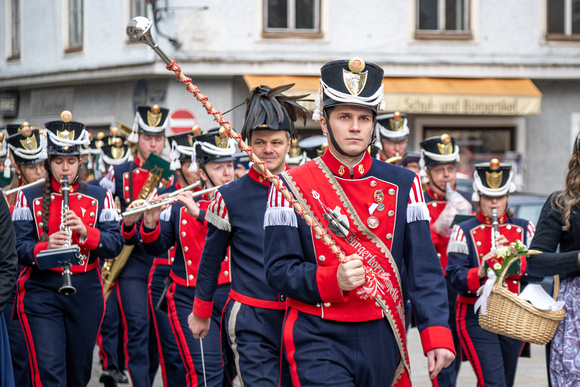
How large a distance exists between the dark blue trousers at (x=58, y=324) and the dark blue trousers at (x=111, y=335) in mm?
2399

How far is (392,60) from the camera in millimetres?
21203

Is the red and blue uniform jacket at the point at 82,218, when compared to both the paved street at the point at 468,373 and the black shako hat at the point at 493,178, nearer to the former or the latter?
the black shako hat at the point at 493,178

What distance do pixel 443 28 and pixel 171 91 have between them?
6.01 metres

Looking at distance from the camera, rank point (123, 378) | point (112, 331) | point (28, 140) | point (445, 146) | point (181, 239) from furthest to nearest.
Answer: point (123, 378) < point (112, 331) < point (445, 146) < point (28, 140) < point (181, 239)

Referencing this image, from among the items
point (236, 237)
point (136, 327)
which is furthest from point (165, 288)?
point (236, 237)

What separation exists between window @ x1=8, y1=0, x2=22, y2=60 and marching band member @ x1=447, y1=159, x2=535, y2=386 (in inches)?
802

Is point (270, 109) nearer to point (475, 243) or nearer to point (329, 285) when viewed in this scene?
point (329, 285)

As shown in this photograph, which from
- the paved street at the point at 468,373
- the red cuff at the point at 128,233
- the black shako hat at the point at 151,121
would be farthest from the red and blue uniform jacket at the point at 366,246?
the black shako hat at the point at 151,121

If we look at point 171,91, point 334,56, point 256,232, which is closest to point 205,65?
point 171,91

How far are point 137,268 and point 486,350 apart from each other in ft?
11.3

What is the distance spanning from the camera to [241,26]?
2083 cm

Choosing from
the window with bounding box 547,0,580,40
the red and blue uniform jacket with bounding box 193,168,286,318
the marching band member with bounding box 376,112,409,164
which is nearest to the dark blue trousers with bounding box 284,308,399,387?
the red and blue uniform jacket with bounding box 193,168,286,318

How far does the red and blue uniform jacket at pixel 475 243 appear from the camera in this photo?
24.1 feet

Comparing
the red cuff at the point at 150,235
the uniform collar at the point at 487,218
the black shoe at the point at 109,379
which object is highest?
the uniform collar at the point at 487,218
